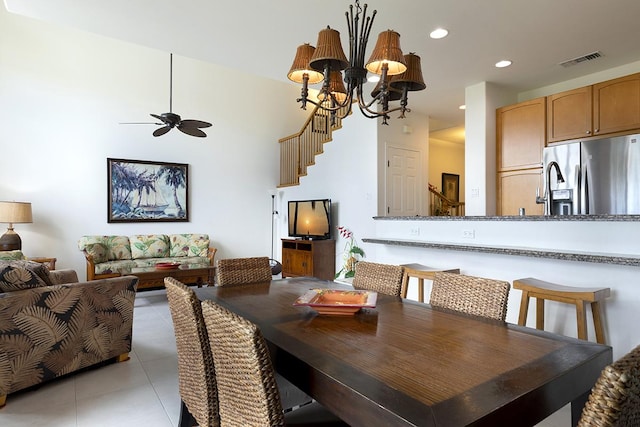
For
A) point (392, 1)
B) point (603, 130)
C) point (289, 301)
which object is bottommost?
point (289, 301)

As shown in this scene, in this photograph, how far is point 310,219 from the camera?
6.16m

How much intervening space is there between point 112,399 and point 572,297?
9.59 ft

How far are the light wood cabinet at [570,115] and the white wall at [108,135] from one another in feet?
7.38

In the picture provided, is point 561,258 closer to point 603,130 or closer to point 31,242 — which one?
point 603,130

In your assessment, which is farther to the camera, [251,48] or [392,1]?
[251,48]

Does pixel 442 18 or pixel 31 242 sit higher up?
pixel 442 18

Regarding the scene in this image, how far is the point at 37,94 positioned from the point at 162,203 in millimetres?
2316

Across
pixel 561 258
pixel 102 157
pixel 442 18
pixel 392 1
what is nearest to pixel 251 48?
pixel 392 1

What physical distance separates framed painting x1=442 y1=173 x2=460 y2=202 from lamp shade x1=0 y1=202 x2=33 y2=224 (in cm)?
744

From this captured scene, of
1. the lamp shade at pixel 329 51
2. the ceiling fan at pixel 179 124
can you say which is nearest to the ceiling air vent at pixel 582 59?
the lamp shade at pixel 329 51

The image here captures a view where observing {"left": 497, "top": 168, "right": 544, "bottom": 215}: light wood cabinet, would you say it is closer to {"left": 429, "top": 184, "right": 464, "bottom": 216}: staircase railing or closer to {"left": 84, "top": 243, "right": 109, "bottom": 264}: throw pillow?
{"left": 429, "top": 184, "right": 464, "bottom": 216}: staircase railing

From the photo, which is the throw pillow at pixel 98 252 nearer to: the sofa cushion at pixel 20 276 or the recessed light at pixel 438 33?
the sofa cushion at pixel 20 276

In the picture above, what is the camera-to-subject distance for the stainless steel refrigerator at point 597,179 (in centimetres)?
350

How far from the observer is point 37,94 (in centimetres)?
530
